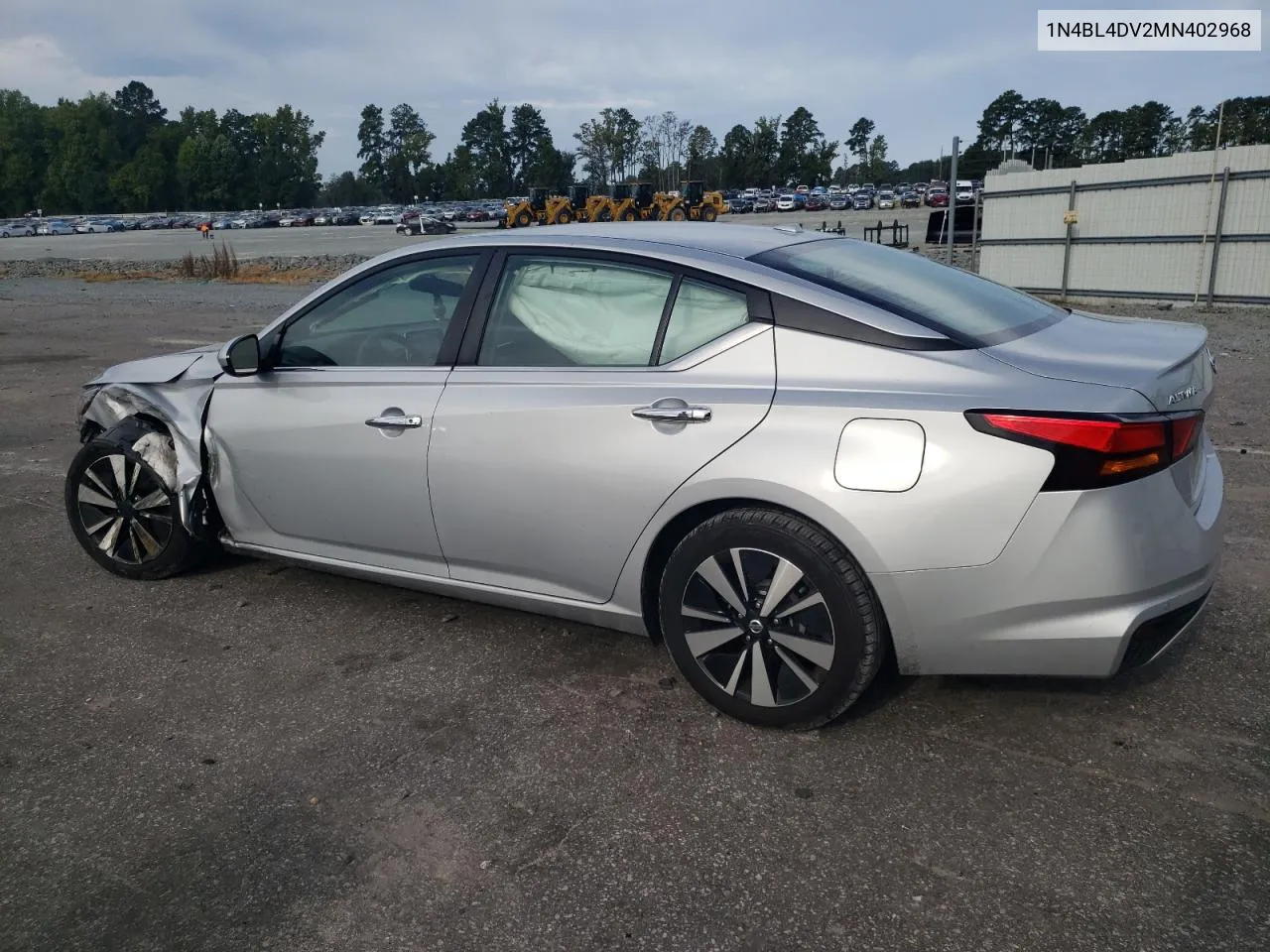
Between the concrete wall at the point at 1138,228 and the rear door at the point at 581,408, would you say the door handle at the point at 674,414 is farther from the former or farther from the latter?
the concrete wall at the point at 1138,228

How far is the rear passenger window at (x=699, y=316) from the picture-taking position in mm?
3223

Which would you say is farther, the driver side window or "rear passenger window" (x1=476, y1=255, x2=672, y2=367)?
the driver side window

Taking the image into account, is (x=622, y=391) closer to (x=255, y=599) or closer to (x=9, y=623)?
(x=255, y=599)

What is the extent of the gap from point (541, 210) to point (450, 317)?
125 ft

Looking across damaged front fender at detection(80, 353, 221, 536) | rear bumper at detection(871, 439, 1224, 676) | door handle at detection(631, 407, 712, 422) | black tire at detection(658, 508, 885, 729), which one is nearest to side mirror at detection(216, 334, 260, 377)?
damaged front fender at detection(80, 353, 221, 536)

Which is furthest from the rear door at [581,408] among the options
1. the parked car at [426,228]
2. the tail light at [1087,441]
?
the parked car at [426,228]

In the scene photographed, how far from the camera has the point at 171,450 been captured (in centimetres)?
449

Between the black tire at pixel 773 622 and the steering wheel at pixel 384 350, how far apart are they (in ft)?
4.64

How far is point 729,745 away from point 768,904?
0.72 metres

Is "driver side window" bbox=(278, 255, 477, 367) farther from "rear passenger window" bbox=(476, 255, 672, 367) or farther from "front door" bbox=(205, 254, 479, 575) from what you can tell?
"rear passenger window" bbox=(476, 255, 672, 367)

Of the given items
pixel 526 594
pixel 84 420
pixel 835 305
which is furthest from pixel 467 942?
pixel 84 420

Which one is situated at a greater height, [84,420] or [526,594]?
[84,420]

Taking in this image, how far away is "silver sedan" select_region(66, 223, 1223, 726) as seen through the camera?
108 inches

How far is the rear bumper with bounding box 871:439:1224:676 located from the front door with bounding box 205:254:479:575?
5.96 feet
